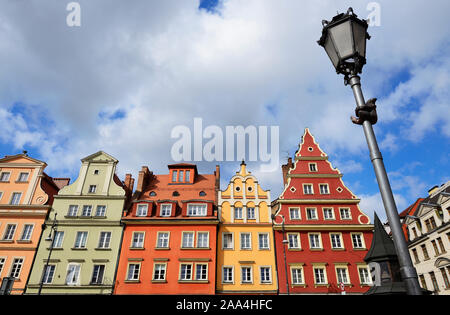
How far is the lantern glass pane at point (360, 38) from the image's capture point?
487 centimetres

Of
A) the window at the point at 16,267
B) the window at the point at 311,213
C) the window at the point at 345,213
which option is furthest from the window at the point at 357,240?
the window at the point at 16,267

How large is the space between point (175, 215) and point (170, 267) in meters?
5.72

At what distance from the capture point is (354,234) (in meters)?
31.7

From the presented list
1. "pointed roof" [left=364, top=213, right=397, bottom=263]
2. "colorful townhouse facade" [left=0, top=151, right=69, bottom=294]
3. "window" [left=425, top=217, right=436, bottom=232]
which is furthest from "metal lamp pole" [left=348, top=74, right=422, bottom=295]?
"window" [left=425, top=217, right=436, bottom=232]

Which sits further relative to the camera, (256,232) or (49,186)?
(49,186)

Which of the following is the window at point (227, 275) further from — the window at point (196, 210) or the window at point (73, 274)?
the window at point (73, 274)

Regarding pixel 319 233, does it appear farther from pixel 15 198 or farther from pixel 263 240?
pixel 15 198

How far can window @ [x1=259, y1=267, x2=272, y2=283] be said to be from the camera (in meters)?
29.7

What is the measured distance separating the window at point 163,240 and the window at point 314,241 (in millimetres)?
15384

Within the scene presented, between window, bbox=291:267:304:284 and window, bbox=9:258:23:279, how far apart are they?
27.7 metres

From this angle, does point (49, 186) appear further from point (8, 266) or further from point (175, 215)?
point (175, 215)

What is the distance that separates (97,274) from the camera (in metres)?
29.7
